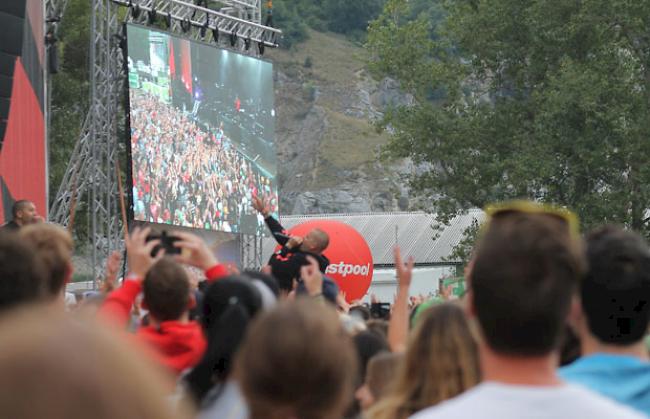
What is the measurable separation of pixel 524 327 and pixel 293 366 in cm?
45

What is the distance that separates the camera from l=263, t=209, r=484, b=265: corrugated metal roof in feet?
195

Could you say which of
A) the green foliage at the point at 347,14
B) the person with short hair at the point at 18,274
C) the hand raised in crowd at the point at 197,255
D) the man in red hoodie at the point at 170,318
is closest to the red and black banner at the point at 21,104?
the hand raised in crowd at the point at 197,255

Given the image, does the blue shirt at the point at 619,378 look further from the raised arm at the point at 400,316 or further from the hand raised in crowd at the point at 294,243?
the hand raised in crowd at the point at 294,243

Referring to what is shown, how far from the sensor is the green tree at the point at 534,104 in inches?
1288

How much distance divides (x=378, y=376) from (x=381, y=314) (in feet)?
16.9

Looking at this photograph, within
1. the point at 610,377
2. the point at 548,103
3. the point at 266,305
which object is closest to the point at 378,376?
the point at 266,305

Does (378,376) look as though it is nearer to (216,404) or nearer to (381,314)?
(216,404)

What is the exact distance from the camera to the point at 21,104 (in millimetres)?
14305

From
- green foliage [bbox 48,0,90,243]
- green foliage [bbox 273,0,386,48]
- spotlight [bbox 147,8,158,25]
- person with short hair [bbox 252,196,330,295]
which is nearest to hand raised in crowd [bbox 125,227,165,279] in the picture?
person with short hair [bbox 252,196,330,295]

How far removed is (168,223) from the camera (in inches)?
1025

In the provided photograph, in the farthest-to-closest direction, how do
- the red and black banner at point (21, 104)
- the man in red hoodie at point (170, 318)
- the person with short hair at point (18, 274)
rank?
the red and black banner at point (21, 104) → the man in red hoodie at point (170, 318) → the person with short hair at point (18, 274)

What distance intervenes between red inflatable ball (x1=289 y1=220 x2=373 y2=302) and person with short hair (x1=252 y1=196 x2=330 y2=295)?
12106 mm

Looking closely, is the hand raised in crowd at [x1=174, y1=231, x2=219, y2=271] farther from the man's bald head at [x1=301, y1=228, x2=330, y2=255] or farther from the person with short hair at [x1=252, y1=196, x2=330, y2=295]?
the man's bald head at [x1=301, y1=228, x2=330, y2=255]

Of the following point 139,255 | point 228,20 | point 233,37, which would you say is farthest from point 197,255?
point 228,20
